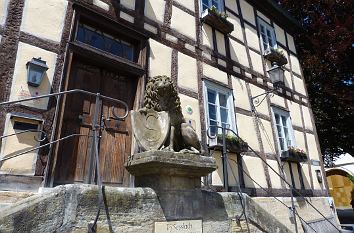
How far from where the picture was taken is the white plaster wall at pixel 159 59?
16.9 feet

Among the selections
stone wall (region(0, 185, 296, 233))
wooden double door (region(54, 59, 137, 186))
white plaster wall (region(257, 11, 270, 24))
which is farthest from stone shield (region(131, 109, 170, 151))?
white plaster wall (region(257, 11, 270, 24))

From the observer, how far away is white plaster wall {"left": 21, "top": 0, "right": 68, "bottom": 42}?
380cm

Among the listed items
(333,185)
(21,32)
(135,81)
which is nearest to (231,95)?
(135,81)

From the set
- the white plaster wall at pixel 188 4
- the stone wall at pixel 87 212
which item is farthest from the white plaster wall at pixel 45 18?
the white plaster wall at pixel 188 4

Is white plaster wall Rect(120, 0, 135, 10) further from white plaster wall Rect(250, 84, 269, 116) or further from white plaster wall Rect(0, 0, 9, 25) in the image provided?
white plaster wall Rect(250, 84, 269, 116)

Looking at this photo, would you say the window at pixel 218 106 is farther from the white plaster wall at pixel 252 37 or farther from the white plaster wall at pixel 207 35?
the white plaster wall at pixel 252 37

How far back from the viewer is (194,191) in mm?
3043

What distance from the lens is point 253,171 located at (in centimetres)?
618

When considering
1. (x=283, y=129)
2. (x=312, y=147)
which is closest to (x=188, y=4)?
(x=283, y=129)

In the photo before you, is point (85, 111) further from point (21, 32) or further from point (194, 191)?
point (194, 191)

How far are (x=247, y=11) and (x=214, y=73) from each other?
10.4 feet

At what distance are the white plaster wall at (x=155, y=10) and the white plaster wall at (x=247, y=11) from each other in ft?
10.8

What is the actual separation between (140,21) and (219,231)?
152 inches

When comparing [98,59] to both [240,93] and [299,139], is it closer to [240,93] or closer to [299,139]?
[240,93]
